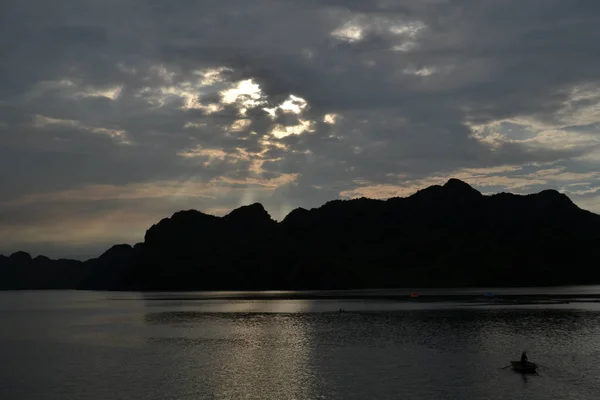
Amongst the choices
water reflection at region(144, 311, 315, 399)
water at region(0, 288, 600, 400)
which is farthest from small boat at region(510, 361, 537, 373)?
water reflection at region(144, 311, 315, 399)

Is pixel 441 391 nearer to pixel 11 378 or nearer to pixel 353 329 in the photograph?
pixel 11 378

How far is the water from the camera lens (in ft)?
189

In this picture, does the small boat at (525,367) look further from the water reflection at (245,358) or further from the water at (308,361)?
the water reflection at (245,358)

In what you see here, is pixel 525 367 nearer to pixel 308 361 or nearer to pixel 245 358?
pixel 308 361

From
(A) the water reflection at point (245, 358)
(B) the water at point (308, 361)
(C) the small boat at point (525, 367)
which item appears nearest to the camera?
(B) the water at point (308, 361)

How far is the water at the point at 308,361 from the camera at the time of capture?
57719 millimetres

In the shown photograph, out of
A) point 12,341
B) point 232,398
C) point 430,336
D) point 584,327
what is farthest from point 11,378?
point 584,327

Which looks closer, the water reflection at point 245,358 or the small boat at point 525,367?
the water reflection at point 245,358

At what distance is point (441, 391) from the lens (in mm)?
55875

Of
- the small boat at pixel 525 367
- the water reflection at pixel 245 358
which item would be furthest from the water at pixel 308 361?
the small boat at pixel 525 367

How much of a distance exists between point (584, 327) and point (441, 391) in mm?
74371

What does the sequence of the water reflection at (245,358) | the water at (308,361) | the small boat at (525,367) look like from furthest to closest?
1. the small boat at (525,367)
2. the water reflection at (245,358)
3. the water at (308,361)

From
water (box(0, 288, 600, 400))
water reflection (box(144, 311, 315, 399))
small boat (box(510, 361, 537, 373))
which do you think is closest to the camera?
water (box(0, 288, 600, 400))

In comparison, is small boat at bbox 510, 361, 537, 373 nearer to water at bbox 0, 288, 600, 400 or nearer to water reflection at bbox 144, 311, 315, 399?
water at bbox 0, 288, 600, 400
